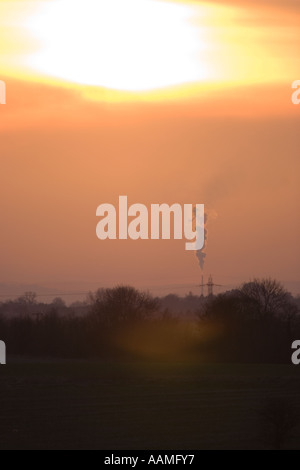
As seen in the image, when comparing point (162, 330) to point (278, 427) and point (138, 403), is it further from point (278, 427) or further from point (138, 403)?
point (278, 427)

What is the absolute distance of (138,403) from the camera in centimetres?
4944

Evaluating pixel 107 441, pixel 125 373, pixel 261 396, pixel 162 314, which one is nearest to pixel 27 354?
pixel 162 314

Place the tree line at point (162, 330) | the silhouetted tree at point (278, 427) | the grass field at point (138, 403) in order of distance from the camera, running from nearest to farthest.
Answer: the silhouetted tree at point (278, 427), the grass field at point (138, 403), the tree line at point (162, 330)

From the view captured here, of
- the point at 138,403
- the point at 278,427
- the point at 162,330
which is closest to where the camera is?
the point at 278,427

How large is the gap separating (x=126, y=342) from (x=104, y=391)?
3706cm

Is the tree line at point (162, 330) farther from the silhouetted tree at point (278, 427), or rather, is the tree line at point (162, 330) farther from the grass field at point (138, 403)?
the silhouetted tree at point (278, 427)

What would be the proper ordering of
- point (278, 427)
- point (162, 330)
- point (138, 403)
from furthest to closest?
point (162, 330), point (138, 403), point (278, 427)

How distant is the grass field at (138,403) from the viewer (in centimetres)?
3722

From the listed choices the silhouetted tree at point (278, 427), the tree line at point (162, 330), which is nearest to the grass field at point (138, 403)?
the silhouetted tree at point (278, 427)

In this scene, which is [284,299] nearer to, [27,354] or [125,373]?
[27,354]

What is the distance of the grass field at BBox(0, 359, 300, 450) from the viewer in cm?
3722

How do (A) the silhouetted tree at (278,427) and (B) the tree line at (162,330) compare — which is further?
(B) the tree line at (162,330)

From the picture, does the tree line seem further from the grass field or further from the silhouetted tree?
the silhouetted tree

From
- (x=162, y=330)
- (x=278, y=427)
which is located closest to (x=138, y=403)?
(x=278, y=427)
